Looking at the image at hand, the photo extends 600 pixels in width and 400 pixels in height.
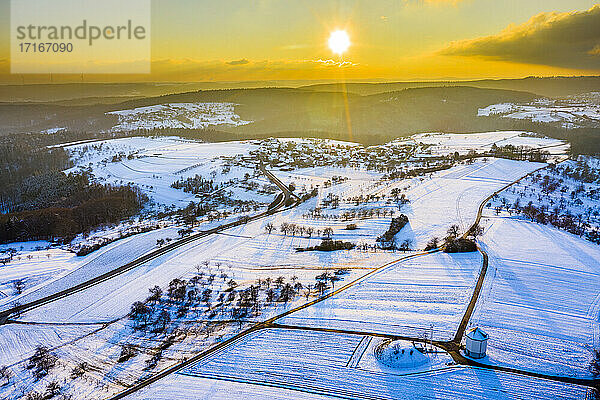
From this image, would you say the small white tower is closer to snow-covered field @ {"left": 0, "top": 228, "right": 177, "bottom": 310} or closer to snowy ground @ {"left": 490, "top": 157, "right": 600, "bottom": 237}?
snow-covered field @ {"left": 0, "top": 228, "right": 177, "bottom": 310}

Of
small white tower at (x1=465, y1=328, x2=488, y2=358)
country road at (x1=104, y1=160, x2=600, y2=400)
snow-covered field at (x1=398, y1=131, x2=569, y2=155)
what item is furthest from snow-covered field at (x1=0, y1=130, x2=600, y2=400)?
snow-covered field at (x1=398, y1=131, x2=569, y2=155)

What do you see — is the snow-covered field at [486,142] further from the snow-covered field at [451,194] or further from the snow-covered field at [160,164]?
the snow-covered field at [160,164]

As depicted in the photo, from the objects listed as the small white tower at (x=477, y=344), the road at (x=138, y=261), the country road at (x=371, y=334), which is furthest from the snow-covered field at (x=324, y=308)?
the small white tower at (x=477, y=344)

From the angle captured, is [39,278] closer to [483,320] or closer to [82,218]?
[82,218]

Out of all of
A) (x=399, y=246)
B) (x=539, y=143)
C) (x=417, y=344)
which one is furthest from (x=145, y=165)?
(x=539, y=143)

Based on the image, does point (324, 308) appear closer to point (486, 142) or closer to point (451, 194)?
point (451, 194)
